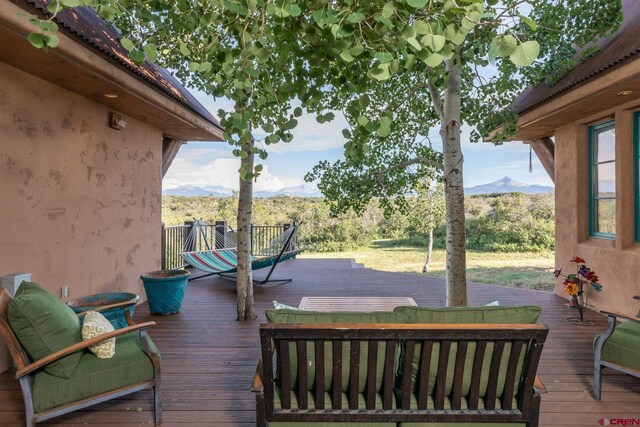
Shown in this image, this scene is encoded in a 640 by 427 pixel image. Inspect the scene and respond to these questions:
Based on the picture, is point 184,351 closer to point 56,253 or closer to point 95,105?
point 56,253

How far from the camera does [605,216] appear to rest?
5.19m

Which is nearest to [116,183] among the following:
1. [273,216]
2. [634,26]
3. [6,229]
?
[6,229]

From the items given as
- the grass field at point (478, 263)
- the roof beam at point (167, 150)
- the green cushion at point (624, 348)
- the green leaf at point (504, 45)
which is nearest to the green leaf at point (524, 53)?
the green leaf at point (504, 45)

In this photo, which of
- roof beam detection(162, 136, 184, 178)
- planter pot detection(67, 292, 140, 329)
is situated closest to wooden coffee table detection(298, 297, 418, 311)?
planter pot detection(67, 292, 140, 329)

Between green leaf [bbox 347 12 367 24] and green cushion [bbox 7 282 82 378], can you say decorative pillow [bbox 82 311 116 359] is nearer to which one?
green cushion [bbox 7 282 82 378]

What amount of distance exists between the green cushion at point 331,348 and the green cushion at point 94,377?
115cm

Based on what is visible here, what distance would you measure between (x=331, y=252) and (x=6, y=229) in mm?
9997

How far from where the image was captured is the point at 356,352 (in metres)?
1.76

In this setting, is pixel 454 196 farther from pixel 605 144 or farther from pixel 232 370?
pixel 605 144

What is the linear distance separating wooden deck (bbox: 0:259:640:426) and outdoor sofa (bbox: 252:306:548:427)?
2.67ft

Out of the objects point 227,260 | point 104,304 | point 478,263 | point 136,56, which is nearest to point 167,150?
point 227,260

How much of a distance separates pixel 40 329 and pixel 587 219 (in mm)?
6232

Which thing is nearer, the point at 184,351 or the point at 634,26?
the point at 184,351

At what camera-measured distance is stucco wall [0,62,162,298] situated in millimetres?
3324
